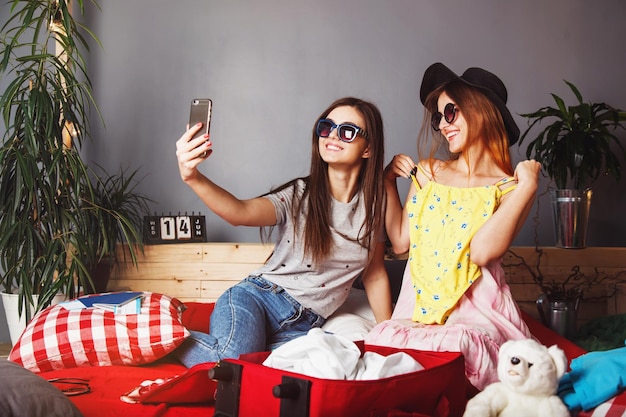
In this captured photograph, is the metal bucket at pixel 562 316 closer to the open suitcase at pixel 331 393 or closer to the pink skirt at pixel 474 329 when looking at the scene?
the pink skirt at pixel 474 329

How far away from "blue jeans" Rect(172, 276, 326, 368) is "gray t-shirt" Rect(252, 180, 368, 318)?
4 centimetres

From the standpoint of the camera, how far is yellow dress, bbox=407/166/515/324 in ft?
6.34

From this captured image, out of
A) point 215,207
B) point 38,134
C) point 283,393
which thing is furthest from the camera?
point 38,134

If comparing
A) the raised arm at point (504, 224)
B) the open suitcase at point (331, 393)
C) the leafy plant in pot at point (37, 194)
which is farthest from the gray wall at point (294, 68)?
the open suitcase at point (331, 393)

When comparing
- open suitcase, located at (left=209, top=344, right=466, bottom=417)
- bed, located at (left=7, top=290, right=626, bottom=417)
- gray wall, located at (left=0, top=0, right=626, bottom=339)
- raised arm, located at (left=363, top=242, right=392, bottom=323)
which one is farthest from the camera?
gray wall, located at (left=0, top=0, right=626, bottom=339)

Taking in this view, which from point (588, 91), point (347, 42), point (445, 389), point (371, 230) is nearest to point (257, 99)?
point (347, 42)

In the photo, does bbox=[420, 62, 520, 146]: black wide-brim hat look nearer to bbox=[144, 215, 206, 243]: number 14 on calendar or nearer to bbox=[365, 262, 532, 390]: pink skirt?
bbox=[365, 262, 532, 390]: pink skirt

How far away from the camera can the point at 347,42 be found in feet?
11.3

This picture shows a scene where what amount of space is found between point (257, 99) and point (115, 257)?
111 cm

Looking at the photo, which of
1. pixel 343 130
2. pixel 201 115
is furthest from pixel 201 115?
pixel 343 130

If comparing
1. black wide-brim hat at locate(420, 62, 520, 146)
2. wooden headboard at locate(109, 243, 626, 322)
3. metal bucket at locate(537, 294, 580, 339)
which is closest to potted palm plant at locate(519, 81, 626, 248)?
wooden headboard at locate(109, 243, 626, 322)

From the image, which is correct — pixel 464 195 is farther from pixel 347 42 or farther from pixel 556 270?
pixel 347 42

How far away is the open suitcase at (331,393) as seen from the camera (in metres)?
1.24

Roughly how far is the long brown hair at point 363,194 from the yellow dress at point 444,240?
156 millimetres
